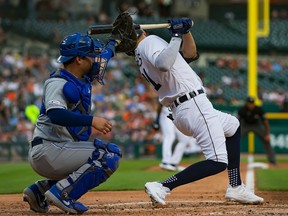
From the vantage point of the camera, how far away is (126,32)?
22.0 ft

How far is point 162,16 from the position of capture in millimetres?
30422

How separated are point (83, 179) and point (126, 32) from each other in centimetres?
145

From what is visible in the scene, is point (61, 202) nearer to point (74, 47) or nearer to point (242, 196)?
point (74, 47)

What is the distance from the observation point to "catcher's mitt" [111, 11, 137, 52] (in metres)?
6.70

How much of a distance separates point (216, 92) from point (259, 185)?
13.9m

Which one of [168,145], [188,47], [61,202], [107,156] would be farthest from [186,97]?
[168,145]

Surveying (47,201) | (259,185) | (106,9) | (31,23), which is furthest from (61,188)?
(106,9)

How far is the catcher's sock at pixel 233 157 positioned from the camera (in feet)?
22.9

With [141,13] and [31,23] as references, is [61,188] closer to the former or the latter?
[31,23]

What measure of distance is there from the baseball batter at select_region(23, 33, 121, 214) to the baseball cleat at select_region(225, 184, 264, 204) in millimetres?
1365

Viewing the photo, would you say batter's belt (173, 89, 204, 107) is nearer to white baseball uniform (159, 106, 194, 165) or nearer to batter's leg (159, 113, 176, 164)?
white baseball uniform (159, 106, 194, 165)

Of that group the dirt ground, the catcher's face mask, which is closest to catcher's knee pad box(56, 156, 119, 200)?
the dirt ground

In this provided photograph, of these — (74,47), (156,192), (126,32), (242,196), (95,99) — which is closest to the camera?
(74,47)

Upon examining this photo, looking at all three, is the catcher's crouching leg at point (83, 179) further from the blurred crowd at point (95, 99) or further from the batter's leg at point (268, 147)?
the blurred crowd at point (95, 99)
